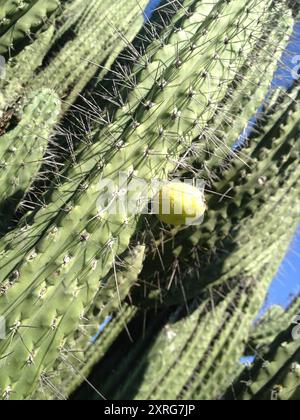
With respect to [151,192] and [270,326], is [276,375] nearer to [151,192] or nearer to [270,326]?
[151,192]

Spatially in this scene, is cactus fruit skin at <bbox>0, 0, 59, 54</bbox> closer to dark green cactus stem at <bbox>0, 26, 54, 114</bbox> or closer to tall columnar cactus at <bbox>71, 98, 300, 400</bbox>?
dark green cactus stem at <bbox>0, 26, 54, 114</bbox>

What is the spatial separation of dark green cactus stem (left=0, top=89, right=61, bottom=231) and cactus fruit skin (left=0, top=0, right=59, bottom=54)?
424 mm

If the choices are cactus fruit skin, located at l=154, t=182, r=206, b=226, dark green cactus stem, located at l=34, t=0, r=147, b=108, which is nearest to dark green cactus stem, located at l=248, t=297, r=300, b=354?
dark green cactus stem, located at l=34, t=0, r=147, b=108

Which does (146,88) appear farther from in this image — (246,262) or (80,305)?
(246,262)

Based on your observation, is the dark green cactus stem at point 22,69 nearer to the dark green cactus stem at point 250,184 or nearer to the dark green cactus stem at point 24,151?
the dark green cactus stem at point 24,151

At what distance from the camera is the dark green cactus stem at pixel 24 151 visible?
2949 mm

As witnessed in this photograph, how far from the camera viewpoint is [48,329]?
6.44ft

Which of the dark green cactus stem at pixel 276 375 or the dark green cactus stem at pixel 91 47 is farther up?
the dark green cactus stem at pixel 91 47

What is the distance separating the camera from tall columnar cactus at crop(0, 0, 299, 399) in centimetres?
198

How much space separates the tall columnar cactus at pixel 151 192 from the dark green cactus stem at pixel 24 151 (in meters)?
0.02

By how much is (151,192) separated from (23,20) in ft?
3.85

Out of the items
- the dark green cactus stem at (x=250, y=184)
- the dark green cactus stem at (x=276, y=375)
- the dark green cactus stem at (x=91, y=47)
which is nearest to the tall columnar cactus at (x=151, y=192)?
the dark green cactus stem at (x=250, y=184)
